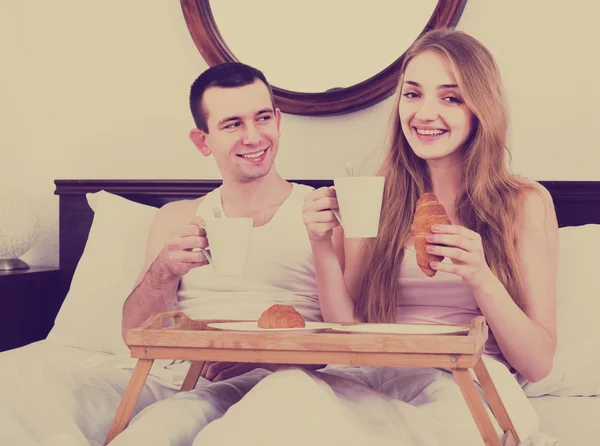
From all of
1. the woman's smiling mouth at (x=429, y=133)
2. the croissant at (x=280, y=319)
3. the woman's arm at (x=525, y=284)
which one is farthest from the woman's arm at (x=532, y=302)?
the croissant at (x=280, y=319)

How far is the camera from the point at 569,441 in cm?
135

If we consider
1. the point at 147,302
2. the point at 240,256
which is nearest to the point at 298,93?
the point at 147,302

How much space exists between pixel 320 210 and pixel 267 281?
0.43m

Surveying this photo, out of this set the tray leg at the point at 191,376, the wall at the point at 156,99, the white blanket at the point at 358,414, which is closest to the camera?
the white blanket at the point at 358,414

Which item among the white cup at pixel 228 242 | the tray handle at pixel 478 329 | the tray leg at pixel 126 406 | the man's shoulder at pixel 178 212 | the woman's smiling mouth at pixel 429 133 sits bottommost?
the tray leg at pixel 126 406

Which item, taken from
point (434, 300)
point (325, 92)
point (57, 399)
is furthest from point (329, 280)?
point (325, 92)

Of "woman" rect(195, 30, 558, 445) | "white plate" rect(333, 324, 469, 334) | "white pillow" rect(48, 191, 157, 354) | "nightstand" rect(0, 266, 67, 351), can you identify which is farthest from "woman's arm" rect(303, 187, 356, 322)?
"nightstand" rect(0, 266, 67, 351)

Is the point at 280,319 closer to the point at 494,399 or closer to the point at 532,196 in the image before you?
the point at 494,399

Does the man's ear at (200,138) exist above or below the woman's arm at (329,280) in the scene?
above

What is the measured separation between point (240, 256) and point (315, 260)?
1.02 ft

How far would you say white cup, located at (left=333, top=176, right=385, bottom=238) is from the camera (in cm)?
126

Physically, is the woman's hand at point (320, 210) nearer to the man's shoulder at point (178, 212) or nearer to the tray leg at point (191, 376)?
the tray leg at point (191, 376)

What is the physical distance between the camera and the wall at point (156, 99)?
2.11 m

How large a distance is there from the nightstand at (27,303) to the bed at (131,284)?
22mm
